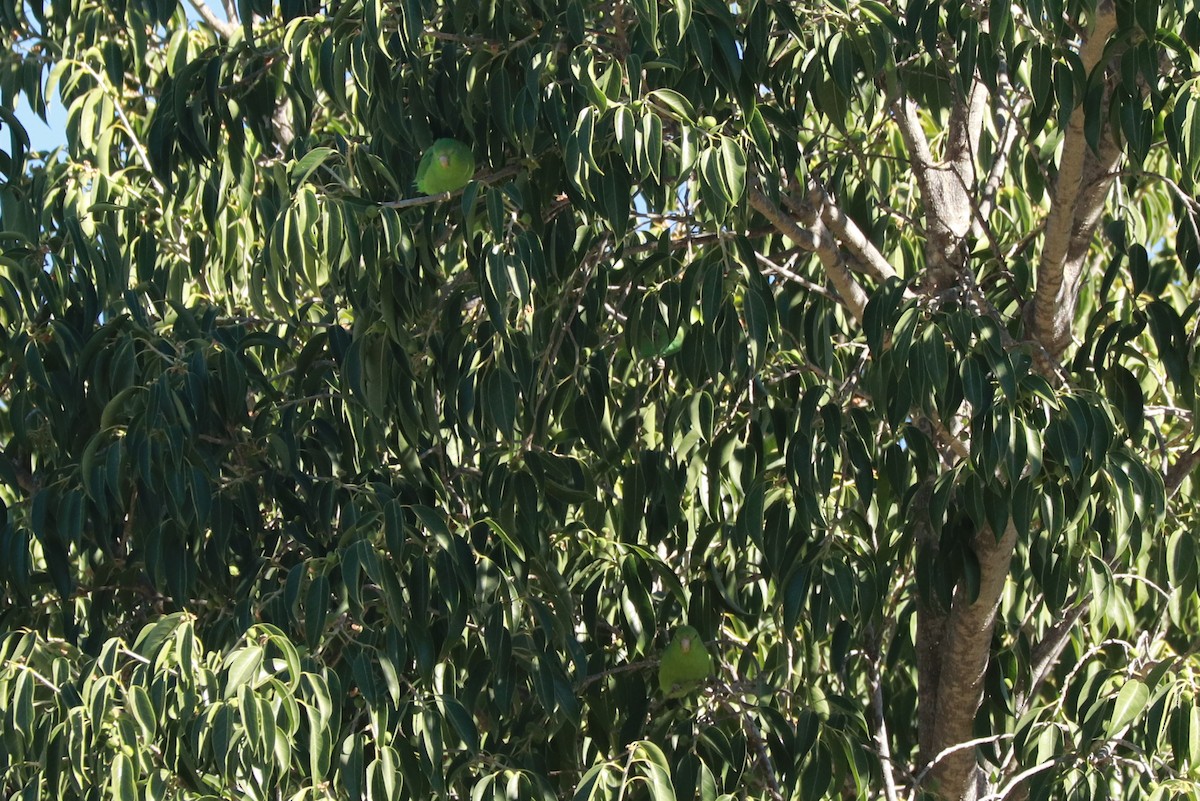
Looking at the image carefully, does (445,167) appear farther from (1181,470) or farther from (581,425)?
(1181,470)

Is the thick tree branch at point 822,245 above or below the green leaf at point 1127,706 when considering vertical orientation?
above

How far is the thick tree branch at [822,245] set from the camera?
8.55 feet

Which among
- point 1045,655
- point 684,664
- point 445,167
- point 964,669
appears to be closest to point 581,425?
point 684,664

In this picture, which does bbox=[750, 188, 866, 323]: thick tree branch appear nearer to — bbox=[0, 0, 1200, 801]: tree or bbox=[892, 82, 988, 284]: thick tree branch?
bbox=[0, 0, 1200, 801]: tree

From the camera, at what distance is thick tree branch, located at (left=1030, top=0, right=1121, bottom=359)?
2.58m

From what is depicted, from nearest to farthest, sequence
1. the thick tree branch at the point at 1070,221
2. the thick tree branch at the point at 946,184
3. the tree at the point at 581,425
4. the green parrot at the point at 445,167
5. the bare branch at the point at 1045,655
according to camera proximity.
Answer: the tree at the point at 581,425, the green parrot at the point at 445,167, the thick tree branch at the point at 1070,221, the thick tree branch at the point at 946,184, the bare branch at the point at 1045,655

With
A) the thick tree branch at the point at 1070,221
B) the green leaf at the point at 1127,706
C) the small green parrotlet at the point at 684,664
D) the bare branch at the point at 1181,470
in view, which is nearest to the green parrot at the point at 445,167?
the small green parrotlet at the point at 684,664

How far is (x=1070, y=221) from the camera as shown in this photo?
8.66 feet

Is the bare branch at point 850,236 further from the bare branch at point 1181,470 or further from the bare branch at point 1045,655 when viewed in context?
the bare branch at point 1045,655

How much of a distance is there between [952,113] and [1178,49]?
2.44 feet

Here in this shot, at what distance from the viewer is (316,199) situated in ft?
7.04

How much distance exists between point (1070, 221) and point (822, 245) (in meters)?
0.43

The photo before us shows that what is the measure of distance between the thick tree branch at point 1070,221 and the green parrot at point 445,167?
102cm

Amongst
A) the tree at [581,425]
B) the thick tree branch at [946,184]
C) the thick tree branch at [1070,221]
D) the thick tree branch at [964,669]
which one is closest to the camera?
the tree at [581,425]
